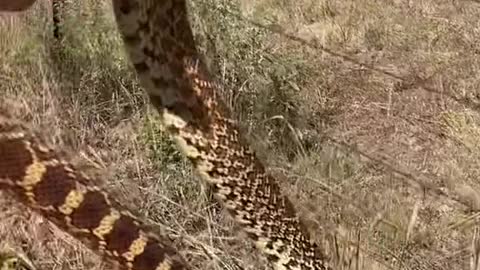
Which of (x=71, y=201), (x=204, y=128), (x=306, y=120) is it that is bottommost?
(x=306, y=120)

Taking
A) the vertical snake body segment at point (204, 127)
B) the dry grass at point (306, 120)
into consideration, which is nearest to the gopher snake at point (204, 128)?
the vertical snake body segment at point (204, 127)

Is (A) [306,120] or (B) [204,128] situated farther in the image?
(A) [306,120]

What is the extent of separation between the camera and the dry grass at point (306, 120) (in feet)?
7.39

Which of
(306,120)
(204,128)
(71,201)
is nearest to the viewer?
(71,201)

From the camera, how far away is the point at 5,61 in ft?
9.75

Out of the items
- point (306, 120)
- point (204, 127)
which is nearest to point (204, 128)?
point (204, 127)

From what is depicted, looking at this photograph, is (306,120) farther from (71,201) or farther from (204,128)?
(71,201)

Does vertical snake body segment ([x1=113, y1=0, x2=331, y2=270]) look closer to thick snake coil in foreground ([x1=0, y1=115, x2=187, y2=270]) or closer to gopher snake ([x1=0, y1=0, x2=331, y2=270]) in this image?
gopher snake ([x1=0, y1=0, x2=331, y2=270])

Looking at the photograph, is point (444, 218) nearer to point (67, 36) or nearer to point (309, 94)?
point (309, 94)

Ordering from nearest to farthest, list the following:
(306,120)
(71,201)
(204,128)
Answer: (71,201), (204,128), (306,120)

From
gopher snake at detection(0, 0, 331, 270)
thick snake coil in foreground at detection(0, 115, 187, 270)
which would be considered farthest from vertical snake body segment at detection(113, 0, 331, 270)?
thick snake coil in foreground at detection(0, 115, 187, 270)

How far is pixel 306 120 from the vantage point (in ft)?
10.4

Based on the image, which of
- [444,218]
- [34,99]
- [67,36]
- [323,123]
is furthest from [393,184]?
[67,36]

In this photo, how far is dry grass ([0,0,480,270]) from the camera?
88.7 inches
